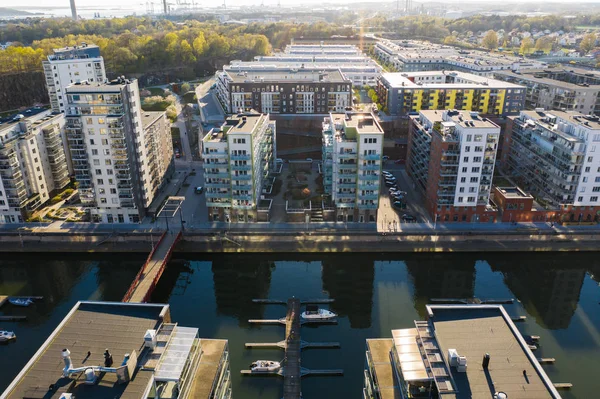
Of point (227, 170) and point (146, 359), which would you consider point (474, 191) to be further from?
point (146, 359)

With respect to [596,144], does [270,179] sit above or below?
below

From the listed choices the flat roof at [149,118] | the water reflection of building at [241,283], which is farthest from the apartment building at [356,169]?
the flat roof at [149,118]

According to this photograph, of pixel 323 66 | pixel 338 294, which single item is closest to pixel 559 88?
pixel 323 66

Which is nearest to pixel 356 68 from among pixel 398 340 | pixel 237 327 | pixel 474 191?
pixel 474 191

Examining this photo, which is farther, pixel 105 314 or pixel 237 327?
pixel 237 327

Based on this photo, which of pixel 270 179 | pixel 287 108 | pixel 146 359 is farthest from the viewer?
pixel 287 108

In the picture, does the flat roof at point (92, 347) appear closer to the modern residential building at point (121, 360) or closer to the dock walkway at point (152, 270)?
the modern residential building at point (121, 360)
